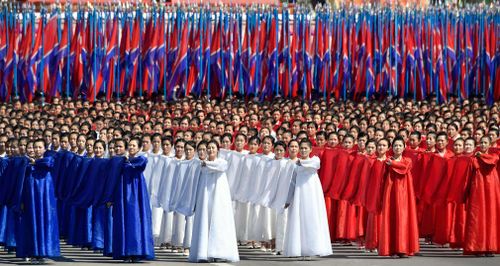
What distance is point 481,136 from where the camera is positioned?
21469 mm

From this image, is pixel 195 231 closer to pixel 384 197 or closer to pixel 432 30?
pixel 384 197

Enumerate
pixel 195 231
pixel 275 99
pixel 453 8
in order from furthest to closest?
pixel 453 8 → pixel 275 99 → pixel 195 231

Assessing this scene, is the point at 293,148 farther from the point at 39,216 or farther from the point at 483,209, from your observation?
the point at 39,216

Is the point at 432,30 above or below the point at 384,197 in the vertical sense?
above

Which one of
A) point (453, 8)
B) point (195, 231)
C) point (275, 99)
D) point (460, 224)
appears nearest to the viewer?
point (195, 231)

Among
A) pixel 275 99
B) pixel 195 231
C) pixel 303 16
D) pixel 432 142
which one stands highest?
pixel 303 16

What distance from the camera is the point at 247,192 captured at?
2081cm

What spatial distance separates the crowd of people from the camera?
19.0m

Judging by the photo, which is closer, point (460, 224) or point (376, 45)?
point (460, 224)

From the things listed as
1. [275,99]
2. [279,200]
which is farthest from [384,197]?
[275,99]

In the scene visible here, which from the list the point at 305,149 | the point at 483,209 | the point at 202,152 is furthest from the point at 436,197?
the point at 202,152

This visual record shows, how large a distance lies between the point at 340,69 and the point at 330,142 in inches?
547

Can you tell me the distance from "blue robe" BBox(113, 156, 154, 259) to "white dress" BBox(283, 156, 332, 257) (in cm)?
175

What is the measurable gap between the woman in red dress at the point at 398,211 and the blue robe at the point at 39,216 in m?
4.08
